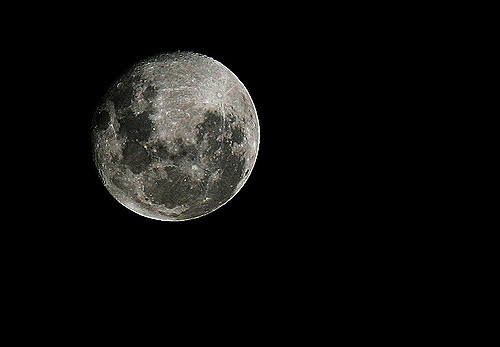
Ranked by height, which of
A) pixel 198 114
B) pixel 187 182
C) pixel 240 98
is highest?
pixel 240 98

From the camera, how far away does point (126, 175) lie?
3.70 metres

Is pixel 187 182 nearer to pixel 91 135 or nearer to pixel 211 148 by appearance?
pixel 211 148

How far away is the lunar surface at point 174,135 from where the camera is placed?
11.6ft

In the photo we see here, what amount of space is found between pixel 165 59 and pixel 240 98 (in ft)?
1.82

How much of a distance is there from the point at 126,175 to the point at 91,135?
43cm

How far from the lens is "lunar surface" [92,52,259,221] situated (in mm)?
3539

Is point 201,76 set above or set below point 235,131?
above

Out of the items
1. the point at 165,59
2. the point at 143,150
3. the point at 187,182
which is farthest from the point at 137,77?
the point at 187,182

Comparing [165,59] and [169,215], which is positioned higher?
[165,59]

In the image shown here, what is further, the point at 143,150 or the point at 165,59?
the point at 165,59

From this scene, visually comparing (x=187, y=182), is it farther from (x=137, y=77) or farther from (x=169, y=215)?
(x=137, y=77)

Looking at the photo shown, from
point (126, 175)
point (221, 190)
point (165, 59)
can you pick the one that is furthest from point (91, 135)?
point (221, 190)

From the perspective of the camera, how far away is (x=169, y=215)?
3.92m

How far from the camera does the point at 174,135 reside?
11.6 ft
